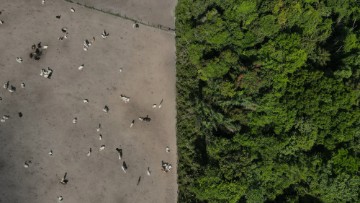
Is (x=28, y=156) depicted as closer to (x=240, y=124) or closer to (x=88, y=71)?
(x=88, y=71)

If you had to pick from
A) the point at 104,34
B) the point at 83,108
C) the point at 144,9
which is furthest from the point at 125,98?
the point at 144,9

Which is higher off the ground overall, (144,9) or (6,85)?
(144,9)

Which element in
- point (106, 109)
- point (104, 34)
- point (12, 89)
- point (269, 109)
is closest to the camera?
point (269, 109)

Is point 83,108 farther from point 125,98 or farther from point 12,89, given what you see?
point 12,89

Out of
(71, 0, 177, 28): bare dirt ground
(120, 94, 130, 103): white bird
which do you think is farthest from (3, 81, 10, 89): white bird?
(71, 0, 177, 28): bare dirt ground

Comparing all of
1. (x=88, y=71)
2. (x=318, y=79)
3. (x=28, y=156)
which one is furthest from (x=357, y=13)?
(x=28, y=156)

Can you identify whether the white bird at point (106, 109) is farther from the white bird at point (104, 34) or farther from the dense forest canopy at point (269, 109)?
the dense forest canopy at point (269, 109)

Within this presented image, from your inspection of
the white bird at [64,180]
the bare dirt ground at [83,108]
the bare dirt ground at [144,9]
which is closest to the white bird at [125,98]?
the bare dirt ground at [83,108]
